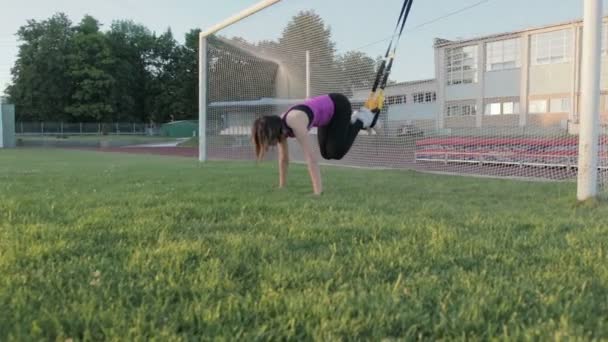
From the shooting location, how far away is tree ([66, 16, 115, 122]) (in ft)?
189

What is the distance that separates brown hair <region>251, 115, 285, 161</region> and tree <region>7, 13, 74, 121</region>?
2288 inches

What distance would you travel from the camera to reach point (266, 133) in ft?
18.5

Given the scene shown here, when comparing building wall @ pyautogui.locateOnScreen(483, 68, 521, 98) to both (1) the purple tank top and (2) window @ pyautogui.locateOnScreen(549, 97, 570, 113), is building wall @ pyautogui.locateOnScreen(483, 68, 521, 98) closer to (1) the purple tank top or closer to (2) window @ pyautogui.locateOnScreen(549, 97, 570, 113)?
(2) window @ pyautogui.locateOnScreen(549, 97, 570, 113)

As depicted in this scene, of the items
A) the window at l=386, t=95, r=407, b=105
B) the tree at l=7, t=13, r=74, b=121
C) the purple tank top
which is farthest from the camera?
the tree at l=7, t=13, r=74, b=121

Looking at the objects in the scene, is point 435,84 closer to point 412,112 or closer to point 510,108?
point 412,112

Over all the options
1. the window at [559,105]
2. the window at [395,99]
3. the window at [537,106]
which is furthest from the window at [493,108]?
the window at [395,99]

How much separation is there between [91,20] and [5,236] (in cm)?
6979

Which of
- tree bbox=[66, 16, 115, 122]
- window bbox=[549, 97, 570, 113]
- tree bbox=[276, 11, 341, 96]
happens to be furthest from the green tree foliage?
window bbox=[549, 97, 570, 113]

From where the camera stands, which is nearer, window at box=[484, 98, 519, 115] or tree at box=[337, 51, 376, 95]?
tree at box=[337, 51, 376, 95]

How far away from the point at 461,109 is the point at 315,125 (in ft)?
25.7

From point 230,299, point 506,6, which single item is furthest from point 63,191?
point 506,6

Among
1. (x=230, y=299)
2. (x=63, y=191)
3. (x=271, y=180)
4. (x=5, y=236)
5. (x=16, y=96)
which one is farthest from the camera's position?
(x=16, y=96)

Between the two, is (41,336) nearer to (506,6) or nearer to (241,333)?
(241,333)

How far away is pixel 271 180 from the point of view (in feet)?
25.5
